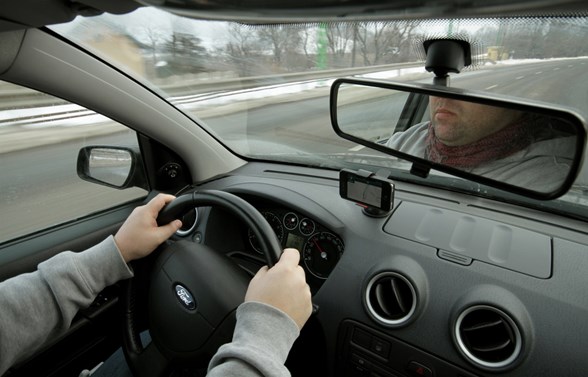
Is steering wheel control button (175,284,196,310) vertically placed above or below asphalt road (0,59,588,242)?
below

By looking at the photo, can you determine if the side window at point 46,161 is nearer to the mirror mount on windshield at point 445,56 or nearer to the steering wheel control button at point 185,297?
the steering wheel control button at point 185,297

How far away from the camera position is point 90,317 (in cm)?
219

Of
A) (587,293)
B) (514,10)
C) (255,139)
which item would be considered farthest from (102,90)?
(587,293)

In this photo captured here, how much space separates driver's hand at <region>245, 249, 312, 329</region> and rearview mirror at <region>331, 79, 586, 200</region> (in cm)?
90

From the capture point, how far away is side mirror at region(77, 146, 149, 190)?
2.54m

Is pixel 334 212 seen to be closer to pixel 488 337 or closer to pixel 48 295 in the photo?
pixel 488 337

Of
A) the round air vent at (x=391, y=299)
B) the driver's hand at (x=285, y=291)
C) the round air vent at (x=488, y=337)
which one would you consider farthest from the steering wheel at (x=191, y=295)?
the round air vent at (x=488, y=337)

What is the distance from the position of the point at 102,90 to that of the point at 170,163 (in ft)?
2.55

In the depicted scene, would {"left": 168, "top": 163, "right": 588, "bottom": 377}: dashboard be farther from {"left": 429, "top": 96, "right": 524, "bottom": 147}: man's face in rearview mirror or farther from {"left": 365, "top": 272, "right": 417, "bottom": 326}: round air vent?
{"left": 429, "top": 96, "right": 524, "bottom": 147}: man's face in rearview mirror

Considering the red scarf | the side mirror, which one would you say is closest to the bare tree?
the red scarf

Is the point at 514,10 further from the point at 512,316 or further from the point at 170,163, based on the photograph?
the point at 170,163

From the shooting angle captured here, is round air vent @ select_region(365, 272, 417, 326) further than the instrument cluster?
No

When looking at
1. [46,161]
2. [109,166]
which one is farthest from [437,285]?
[46,161]

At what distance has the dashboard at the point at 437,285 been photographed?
143 cm
